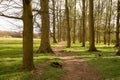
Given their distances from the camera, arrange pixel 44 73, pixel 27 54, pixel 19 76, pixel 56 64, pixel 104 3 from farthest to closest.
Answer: pixel 104 3, pixel 56 64, pixel 27 54, pixel 44 73, pixel 19 76

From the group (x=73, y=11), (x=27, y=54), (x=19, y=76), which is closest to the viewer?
(x=19, y=76)

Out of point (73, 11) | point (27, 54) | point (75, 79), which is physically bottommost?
point (75, 79)

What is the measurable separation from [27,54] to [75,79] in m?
3.11

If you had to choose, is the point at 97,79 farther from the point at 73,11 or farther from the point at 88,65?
the point at 73,11

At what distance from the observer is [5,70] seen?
45.6 ft

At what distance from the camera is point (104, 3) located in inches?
2277

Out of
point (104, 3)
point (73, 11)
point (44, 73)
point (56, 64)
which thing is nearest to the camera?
point (44, 73)

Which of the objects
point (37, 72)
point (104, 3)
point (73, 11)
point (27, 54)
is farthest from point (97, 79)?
point (104, 3)

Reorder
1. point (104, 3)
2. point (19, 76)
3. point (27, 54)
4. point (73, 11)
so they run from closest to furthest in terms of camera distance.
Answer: point (19, 76) → point (27, 54) → point (73, 11) → point (104, 3)

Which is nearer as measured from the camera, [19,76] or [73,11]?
[19,76]

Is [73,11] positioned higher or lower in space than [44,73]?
higher

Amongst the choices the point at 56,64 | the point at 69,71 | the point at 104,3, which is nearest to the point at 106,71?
the point at 69,71

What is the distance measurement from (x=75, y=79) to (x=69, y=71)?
6.85 feet

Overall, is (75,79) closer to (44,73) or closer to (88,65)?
(44,73)
